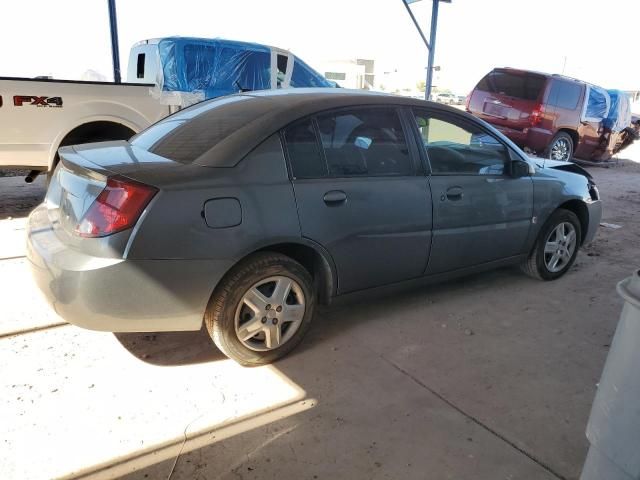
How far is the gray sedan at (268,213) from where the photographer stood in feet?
8.38

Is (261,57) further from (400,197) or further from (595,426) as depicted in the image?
(595,426)

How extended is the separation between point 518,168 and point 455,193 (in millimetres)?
695

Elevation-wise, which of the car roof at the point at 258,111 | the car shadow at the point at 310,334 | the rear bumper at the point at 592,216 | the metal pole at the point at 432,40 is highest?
the metal pole at the point at 432,40

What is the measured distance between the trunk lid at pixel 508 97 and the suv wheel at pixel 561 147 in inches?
39.2

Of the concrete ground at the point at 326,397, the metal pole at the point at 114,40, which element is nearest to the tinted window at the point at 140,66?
the metal pole at the point at 114,40

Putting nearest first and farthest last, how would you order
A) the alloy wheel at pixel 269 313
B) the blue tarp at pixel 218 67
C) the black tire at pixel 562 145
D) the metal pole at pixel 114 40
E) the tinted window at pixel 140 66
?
the alloy wheel at pixel 269 313 → the blue tarp at pixel 218 67 → the tinted window at pixel 140 66 → the metal pole at pixel 114 40 → the black tire at pixel 562 145

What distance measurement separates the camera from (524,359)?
10.8 ft

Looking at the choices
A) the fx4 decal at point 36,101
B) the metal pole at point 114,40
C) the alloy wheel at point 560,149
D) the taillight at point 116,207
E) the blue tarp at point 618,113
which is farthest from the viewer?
the blue tarp at point 618,113

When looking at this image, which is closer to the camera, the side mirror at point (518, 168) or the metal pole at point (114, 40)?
the side mirror at point (518, 168)

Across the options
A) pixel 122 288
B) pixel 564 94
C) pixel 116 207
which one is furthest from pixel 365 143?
pixel 564 94

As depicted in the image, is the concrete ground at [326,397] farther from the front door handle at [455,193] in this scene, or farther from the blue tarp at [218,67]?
the blue tarp at [218,67]

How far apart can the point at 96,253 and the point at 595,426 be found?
223 centimetres

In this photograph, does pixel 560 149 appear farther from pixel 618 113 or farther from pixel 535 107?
pixel 618 113

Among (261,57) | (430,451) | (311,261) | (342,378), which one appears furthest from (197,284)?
(261,57)
